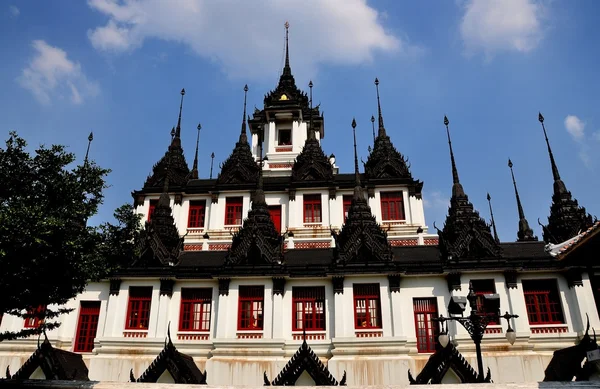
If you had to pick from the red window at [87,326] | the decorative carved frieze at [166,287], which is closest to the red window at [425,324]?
the decorative carved frieze at [166,287]

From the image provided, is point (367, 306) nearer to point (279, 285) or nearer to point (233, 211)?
point (279, 285)

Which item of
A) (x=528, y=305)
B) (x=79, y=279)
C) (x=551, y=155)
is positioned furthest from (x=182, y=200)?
(x=551, y=155)

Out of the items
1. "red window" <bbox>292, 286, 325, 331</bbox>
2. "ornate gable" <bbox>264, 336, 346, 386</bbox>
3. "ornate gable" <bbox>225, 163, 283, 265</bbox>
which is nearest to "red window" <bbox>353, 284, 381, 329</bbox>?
"red window" <bbox>292, 286, 325, 331</bbox>

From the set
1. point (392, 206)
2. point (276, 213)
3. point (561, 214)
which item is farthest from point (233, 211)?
point (561, 214)

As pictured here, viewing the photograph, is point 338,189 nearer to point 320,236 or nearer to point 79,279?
point 320,236

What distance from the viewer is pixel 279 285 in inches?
856

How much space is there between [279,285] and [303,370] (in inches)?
188

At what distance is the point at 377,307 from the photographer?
21250 mm

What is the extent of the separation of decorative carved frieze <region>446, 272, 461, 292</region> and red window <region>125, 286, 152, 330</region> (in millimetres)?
14444

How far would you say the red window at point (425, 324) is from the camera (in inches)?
818

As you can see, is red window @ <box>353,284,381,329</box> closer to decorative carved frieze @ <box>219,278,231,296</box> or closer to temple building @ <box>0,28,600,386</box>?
temple building @ <box>0,28,600,386</box>

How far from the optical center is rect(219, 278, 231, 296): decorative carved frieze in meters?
21.9

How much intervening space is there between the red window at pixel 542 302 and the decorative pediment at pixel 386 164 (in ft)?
34.4

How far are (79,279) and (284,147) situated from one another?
22.6 m
